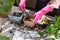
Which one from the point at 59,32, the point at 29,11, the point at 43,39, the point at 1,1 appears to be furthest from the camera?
the point at 29,11

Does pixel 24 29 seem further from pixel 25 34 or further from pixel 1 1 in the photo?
pixel 1 1

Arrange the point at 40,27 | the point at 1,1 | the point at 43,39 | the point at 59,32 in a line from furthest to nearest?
the point at 40,27 < the point at 43,39 < the point at 59,32 < the point at 1,1

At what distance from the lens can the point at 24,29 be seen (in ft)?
3.33

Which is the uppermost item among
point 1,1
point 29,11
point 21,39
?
point 1,1

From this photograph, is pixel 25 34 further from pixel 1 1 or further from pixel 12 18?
pixel 1 1

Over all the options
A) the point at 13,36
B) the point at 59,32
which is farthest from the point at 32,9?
the point at 59,32

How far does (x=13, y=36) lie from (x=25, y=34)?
0.08 m

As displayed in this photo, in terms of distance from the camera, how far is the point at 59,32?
0.77m

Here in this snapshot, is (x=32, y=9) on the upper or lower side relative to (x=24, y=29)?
upper

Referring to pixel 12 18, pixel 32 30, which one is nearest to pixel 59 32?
pixel 32 30

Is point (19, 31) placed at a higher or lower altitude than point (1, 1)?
lower

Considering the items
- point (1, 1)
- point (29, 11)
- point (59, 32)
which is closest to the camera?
point (1, 1)

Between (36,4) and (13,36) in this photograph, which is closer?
(13,36)

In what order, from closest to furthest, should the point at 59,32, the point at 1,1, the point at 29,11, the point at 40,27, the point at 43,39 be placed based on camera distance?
the point at 1,1
the point at 59,32
the point at 43,39
the point at 40,27
the point at 29,11
